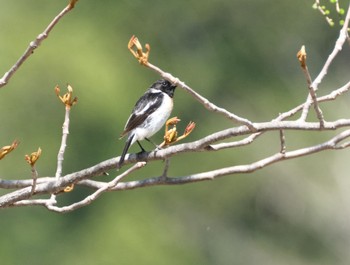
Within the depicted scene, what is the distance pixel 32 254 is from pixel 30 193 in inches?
356

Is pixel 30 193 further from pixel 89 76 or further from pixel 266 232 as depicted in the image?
pixel 266 232

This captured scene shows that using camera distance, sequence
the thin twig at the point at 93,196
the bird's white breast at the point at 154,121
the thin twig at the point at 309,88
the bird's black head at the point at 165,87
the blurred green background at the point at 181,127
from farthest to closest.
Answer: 1. the blurred green background at the point at 181,127
2. the bird's black head at the point at 165,87
3. the bird's white breast at the point at 154,121
4. the thin twig at the point at 93,196
5. the thin twig at the point at 309,88

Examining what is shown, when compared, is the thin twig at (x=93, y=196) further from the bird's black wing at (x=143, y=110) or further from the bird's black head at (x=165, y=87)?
the bird's black head at (x=165, y=87)

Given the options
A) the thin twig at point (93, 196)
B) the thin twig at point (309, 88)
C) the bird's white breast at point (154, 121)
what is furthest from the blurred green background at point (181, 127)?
the thin twig at point (309, 88)

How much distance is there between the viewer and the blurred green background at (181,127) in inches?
545

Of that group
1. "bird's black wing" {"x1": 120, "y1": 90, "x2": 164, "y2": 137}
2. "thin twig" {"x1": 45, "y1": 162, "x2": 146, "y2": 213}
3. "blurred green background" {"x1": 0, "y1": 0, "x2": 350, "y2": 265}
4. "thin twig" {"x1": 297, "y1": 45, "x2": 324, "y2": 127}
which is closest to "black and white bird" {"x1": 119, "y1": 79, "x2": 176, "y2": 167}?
"bird's black wing" {"x1": 120, "y1": 90, "x2": 164, "y2": 137}

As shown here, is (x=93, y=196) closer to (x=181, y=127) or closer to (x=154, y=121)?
(x=154, y=121)

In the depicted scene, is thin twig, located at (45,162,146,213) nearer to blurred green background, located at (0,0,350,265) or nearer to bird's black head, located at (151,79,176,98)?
bird's black head, located at (151,79,176,98)

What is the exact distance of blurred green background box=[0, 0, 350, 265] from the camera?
1384 cm

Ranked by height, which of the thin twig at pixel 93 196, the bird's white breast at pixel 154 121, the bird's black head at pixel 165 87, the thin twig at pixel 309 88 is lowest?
the thin twig at pixel 93 196

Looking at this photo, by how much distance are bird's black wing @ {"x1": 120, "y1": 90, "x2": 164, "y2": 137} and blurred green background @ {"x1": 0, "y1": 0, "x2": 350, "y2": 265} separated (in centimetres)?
645

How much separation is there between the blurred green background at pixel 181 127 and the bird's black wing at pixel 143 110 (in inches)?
254

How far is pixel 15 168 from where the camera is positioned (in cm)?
1341

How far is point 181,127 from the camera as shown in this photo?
14.2 metres
